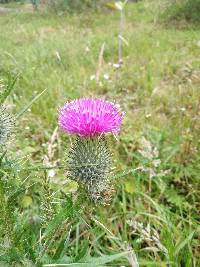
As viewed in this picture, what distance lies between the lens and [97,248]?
2.59 metres

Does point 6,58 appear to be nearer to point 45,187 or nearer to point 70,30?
point 70,30

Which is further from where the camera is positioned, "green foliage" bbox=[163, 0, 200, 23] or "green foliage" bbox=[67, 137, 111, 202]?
"green foliage" bbox=[163, 0, 200, 23]

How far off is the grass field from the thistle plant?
9 centimetres

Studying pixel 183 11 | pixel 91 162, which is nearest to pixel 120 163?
pixel 91 162

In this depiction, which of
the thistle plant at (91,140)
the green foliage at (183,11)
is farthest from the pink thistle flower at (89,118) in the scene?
the green foliage at (183,11)

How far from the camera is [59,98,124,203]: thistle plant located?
5.42ft

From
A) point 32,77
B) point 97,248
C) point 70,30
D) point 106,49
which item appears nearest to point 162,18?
point 70,30

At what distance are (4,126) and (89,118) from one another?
33 centimetres

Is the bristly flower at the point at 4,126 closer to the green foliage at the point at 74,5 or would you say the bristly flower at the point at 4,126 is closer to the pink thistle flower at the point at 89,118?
the pink thistle flower at the point at 89,118

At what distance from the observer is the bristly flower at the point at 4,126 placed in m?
1.71

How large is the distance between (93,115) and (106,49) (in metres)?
6.97

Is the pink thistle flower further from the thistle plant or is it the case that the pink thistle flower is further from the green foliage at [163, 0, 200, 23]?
the green foliage at [163, 0, 200, 23]

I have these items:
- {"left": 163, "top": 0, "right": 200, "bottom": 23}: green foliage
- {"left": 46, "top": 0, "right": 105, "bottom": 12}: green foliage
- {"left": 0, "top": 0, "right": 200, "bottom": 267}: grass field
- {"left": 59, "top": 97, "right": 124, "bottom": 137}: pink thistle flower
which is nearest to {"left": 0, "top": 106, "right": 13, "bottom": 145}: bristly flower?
{"left": 0, "top": 0, "right": 200, "bottom": 267}: grass field

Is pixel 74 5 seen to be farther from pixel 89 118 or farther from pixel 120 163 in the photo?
pixel 89 118
